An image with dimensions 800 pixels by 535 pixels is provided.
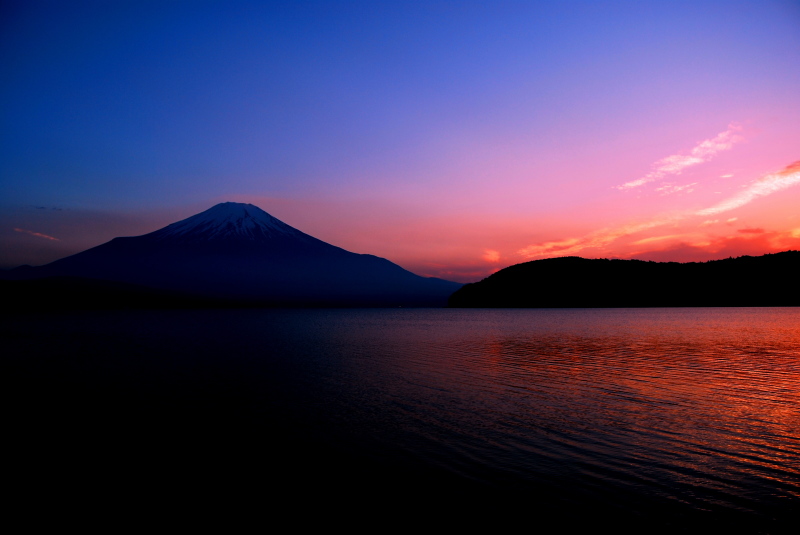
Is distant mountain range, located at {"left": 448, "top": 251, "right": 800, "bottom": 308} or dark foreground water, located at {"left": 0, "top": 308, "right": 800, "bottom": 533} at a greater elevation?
distant mountain range, located at {"left": 448, "top": 251, "right": 800, "bottom": 308}

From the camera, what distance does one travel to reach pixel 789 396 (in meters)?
17.9

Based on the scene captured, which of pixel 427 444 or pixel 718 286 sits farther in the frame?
pixel 718 286

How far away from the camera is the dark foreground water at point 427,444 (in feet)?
28.7

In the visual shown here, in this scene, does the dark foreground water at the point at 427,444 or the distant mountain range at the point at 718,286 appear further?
the distant mountain range at the point at 718,286

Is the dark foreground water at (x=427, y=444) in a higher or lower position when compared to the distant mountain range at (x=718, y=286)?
lower

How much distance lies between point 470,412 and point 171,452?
979 centimetres

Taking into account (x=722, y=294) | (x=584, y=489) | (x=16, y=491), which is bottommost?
(x=16, y=491)

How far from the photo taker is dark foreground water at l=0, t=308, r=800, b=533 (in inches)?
344

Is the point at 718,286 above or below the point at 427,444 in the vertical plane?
above

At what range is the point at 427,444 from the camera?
1261cm

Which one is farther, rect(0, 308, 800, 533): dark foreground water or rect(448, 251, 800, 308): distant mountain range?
rect(448, 251, 800, 308): distant mountain range

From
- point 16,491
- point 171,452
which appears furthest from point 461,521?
point 16,491

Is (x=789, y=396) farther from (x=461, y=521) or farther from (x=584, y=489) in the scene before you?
(x=461, y=521)

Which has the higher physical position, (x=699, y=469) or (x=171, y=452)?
(x=699, y=469)
